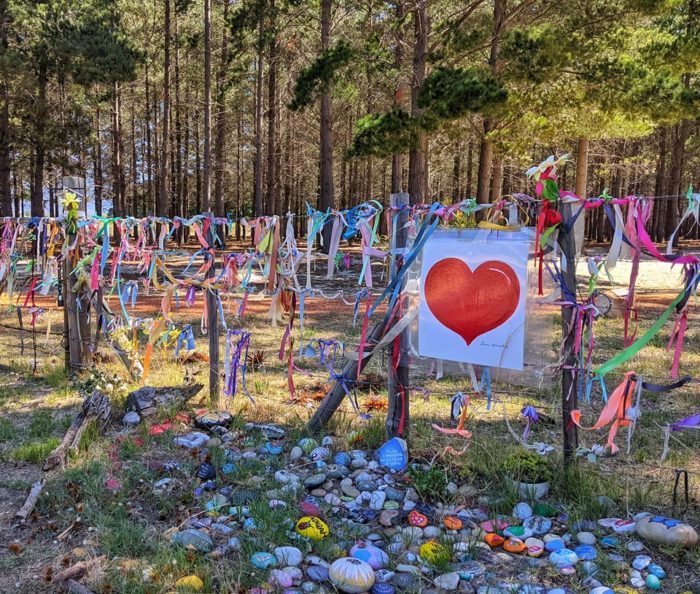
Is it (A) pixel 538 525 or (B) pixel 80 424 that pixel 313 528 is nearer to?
(A) pixel 538 525

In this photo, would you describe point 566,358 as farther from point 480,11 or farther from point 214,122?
point 214,122

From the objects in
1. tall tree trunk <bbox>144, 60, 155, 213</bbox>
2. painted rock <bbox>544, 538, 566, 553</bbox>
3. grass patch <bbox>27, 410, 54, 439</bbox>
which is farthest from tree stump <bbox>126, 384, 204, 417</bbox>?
tall tree trunk <bbox>144, 60, 155, 213</bbox>

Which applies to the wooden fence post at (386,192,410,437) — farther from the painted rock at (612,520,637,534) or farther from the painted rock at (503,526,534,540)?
the painted rock at (612,520,637,534)

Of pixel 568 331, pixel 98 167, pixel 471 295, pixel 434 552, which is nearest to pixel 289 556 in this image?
pixel 434 552

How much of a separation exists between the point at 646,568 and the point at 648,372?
3.95 meters

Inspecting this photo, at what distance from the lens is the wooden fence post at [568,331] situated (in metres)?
3.28

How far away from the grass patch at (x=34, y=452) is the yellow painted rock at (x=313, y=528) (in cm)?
204

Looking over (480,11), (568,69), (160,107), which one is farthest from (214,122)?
(568,69)

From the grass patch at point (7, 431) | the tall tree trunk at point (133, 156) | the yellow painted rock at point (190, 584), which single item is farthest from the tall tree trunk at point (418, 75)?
the tall tree trunk at point (133, 156)

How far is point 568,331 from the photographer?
10.8 ft

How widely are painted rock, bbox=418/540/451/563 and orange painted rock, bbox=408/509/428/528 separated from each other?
20cm

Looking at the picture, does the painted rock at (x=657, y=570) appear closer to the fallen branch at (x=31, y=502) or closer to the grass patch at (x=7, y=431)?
the fallen branch at (x=31, y=502)

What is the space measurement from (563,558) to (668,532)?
0.54 m

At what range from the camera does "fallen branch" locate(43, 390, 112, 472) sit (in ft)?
12.7
